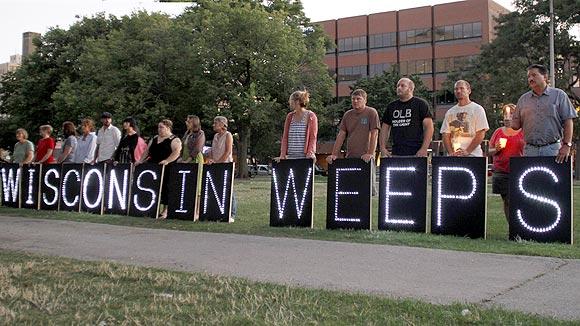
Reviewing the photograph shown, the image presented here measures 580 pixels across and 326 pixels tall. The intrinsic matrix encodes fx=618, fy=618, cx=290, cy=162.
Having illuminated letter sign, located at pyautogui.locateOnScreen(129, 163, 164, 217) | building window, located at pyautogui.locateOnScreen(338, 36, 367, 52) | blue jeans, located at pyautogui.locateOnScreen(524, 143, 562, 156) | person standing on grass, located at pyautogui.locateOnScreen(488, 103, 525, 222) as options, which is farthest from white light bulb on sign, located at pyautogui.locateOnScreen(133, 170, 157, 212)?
building window, located at pyautogui.locateOnScreen(338, 36, 367, 52)

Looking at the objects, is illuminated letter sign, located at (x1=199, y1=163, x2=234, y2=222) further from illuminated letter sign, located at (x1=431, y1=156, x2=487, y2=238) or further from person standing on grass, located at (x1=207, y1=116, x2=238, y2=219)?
illuminated letter sign, located at (x1=431, y1=156, x2=487, y2=238)

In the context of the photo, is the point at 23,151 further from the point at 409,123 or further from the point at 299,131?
the point at 409,123

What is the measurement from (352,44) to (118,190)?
79.8 metres

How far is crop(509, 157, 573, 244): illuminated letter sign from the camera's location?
749cm

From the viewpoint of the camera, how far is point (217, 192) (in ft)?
34.5

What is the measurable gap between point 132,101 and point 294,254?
1413 inches

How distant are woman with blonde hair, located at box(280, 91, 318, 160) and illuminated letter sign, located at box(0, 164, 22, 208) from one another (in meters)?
7.05

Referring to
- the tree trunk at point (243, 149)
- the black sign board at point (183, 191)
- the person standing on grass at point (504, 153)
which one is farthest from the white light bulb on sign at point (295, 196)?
the tree trunk at point (243, 149)

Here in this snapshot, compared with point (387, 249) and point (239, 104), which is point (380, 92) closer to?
point (239, 104)

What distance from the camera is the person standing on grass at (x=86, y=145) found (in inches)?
523

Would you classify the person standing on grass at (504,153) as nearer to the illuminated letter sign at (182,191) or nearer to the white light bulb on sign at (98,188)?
the illuminated letter sign at (182,191)

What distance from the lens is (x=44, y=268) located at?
597cm

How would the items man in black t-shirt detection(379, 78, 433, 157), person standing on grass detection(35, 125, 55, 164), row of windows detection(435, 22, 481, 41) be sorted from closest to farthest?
man in black t-shirt detection(379, 78, 433, 157) < person standing on grass detection(35, 125, 55, 164) < row of windows detection(435, 22, 481, 41)

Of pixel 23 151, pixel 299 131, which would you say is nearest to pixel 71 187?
pixel 23 151
